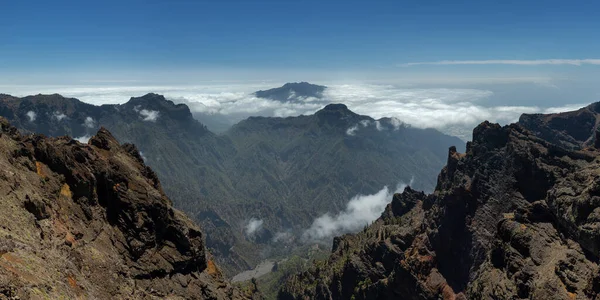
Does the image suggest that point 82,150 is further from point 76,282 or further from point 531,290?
point 531,290

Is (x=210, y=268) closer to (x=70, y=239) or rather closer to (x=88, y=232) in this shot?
(x=88, y=232)

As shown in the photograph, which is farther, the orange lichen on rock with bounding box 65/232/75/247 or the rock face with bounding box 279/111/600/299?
the rock face with bounding box 279/111/600/299

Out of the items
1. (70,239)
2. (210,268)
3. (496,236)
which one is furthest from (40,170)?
(496,236)

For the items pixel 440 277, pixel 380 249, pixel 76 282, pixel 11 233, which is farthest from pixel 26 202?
pixel 380 249

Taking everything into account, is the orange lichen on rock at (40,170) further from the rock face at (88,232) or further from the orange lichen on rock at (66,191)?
the orange lichen on rock at (66,191)

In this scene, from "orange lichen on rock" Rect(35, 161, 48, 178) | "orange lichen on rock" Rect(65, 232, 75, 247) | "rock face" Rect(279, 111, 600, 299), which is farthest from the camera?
"rock face" Rect(279, 111, 600, 299)

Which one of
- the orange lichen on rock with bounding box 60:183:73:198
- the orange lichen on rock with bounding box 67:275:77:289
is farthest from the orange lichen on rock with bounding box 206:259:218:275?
the orange lichen on rock with bounding box 67:275:77:289

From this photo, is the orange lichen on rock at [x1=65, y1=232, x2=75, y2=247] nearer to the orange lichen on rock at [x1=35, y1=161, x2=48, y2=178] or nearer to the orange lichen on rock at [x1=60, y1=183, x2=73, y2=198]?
the orange lichen on rock at [x1=60, y1=183, x2=73, y2=198]
